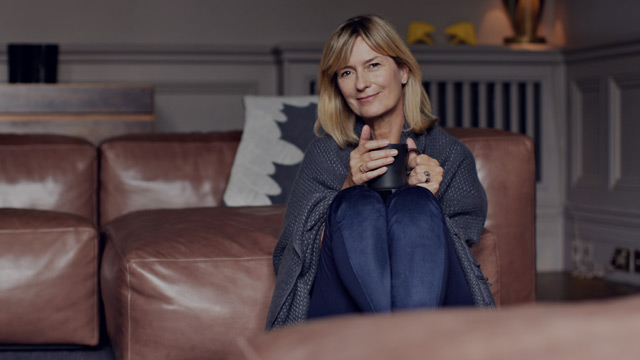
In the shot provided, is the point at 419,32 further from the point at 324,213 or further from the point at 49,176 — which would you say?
the point at 324,213

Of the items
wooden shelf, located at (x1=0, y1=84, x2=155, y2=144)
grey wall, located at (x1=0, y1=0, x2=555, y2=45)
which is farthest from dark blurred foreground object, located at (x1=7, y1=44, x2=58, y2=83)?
grey wall, located at (x1=0, y1=0, x2=555, y2=45)

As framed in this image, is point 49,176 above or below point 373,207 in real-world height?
below

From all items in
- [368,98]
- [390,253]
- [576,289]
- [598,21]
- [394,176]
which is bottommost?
[576,289]

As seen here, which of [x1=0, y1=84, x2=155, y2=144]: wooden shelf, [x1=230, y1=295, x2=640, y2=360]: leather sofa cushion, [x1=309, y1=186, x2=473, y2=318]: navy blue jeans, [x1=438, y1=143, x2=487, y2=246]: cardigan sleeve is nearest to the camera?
[x1=230, y1=295, x2=640, y2=360]: leather sofa cushion

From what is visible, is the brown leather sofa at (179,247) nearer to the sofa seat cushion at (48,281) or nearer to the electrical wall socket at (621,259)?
the sofa seat cushion at (48,281)

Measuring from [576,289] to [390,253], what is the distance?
2.16 meters

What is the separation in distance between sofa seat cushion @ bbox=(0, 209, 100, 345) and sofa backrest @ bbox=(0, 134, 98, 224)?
425 mm

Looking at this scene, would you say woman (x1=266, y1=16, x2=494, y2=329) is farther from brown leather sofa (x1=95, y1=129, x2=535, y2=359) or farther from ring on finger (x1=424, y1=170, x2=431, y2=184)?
brown leather sofa (x1=95, y1=129, x2=535, y2=359)

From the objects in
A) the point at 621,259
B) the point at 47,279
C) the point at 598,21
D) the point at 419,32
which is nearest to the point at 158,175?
the point at 47,279

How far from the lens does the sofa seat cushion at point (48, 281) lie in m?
1.77

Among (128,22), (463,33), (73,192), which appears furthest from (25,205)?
(463,33)

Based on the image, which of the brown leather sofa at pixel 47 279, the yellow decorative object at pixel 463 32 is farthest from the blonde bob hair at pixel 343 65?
the yellow decorative object at pixel 463 32

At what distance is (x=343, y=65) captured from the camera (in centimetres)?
173

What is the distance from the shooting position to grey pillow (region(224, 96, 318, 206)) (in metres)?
2.30
